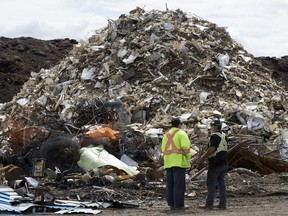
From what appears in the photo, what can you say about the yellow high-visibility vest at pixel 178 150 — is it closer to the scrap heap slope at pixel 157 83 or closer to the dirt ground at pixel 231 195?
the dirt ground at pixel 231 195

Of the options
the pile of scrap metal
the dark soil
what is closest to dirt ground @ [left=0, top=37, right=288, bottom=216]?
the pile of scrap metal

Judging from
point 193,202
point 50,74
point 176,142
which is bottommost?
point 193,202

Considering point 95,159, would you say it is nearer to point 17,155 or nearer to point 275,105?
point 17,155

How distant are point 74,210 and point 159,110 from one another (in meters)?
8.33

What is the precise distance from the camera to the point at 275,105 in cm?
2056

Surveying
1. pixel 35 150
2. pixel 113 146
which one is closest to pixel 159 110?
pixel 113 146

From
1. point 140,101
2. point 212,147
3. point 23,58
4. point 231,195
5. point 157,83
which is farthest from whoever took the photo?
point 23,58

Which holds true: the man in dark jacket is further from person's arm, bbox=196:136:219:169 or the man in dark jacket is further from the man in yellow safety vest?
the man in yellow safety vest

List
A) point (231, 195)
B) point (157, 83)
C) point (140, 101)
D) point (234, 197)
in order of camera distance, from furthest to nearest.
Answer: point (157, 83) < point (140, 101) < point (231, 195) < point (234, 197)

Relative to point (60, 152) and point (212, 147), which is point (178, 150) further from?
point (60, 152)

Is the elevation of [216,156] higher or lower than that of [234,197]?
higher

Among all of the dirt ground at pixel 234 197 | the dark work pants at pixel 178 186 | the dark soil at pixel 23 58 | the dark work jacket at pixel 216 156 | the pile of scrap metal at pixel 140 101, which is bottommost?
the dirt ground at pixel 234 197

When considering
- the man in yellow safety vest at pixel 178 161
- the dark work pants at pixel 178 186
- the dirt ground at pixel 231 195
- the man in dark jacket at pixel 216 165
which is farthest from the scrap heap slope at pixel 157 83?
the dark work pants at pixel 178 186

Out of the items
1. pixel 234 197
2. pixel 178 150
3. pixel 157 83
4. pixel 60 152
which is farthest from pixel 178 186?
pixel 157 83
